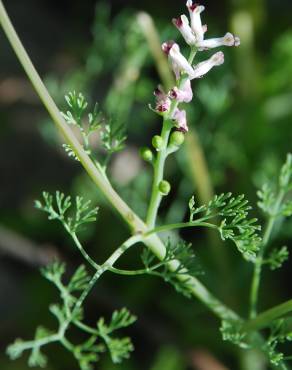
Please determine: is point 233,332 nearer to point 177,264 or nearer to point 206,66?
point 177,264

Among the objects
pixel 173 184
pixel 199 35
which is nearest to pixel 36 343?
pixel 199 35

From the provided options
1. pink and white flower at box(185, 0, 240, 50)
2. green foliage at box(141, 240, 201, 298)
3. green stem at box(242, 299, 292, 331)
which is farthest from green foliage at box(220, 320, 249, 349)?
pink and white flower at box(185, 0, 240, 50)

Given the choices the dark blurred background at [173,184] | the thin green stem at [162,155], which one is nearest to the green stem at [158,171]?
the thin green stem at [162,155]

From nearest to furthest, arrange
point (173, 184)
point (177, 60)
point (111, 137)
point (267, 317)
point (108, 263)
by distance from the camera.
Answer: point (177, 60) → point (108, 263) → point (111, 137) → point (267, 317) → point (173, 184)

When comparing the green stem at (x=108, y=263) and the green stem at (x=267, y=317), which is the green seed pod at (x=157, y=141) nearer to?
the green stem at (x=108, y=263)

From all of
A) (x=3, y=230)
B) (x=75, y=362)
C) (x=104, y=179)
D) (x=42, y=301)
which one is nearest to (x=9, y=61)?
(x=3, y=230)

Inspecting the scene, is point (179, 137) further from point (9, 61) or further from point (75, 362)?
point (9, 61)

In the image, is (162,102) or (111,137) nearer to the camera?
(162,102)
